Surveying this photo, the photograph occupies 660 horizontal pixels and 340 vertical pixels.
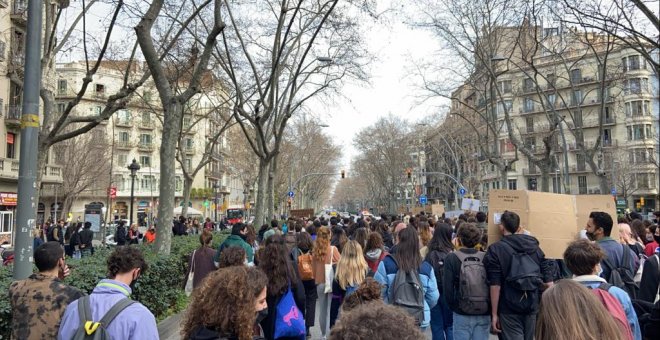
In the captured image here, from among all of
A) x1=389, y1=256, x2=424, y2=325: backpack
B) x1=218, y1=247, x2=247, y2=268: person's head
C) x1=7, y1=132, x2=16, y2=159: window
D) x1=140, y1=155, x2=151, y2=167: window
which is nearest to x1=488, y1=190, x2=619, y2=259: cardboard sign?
x1=389, y1=256, x2=424, y2=325: backpack

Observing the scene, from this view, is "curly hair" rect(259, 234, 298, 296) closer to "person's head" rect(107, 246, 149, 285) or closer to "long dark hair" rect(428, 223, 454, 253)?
"person's head" rect(107, 246, 149, 285)

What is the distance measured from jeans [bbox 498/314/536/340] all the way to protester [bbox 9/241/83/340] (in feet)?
12.6

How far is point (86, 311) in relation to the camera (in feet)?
9.98

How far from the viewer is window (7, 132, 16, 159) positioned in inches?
1246

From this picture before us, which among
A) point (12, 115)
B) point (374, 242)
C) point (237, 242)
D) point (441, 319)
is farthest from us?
point (12, 115)

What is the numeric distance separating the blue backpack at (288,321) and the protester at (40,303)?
1738mm

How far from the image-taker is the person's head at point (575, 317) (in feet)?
7.29

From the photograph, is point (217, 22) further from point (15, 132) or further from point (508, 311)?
point (15, 132)

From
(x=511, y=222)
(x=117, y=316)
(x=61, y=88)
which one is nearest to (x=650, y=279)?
(x=511, y=222)

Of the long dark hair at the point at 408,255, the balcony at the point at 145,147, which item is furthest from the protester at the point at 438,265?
the balcony at the point at 145,147

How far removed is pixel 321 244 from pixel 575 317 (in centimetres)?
520

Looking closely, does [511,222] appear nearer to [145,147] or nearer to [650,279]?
[650,279]

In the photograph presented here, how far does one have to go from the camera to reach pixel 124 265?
3465 millimetres

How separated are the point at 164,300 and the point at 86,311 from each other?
609 centimetres
